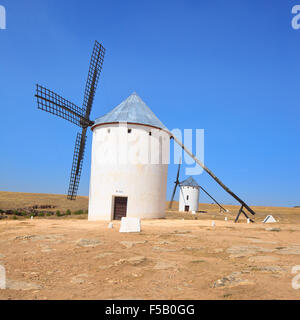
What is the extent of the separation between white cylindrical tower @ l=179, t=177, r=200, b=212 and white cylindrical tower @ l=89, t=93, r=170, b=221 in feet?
83.4

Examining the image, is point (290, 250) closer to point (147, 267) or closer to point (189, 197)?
point (147, 267)

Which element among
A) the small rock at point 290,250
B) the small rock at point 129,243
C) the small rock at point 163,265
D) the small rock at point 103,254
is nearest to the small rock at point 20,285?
the small rock at point 103,254

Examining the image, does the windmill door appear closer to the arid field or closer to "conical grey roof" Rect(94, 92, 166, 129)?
"conical grey roof" Rect(94, 92, 166, 129)

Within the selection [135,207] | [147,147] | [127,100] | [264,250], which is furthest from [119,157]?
[264,250]

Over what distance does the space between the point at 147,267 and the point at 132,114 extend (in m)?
14.7

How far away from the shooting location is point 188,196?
45.1 meters

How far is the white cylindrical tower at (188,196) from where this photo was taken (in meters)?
44.9

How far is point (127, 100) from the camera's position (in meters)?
21.7

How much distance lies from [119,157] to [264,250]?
1258 cm

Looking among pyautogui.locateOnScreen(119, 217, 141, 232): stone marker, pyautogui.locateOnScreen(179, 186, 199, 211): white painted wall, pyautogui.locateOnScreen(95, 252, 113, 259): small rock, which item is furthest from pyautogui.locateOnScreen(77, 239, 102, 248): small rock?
pyautogui.locateOnScreen(179, 186, 199, 211): white painted wall

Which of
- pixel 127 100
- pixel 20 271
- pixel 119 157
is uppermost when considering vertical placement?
pixel 127 100

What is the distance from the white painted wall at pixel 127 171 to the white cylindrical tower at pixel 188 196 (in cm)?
2571
